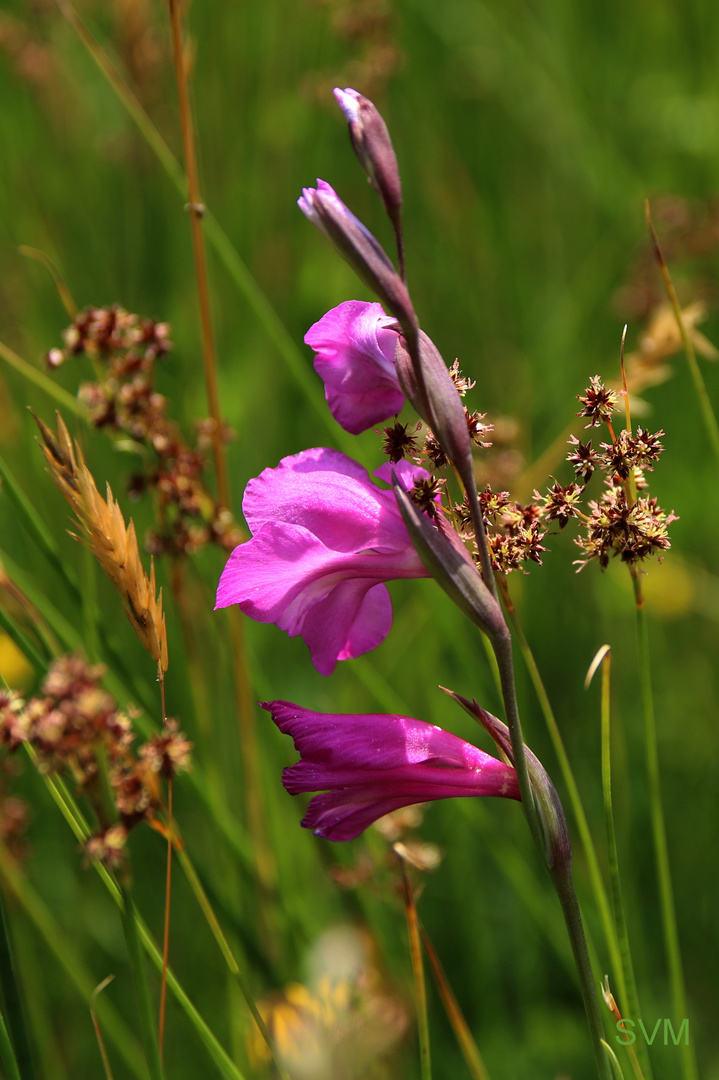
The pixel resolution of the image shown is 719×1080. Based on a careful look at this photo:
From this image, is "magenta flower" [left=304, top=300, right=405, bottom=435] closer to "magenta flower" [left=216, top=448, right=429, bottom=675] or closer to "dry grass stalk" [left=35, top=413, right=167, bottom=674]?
"magenta flower" [left=216, top=448, right=429, bottom=675]

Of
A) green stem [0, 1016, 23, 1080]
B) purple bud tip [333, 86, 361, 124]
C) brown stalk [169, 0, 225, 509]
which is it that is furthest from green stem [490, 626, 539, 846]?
brown stalk [169, 0, 225, 509]

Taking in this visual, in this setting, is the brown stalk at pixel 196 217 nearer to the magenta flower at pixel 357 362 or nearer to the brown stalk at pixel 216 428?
the brown stalk at pixel 216 428

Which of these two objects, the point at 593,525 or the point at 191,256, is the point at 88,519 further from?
the point at 191,256

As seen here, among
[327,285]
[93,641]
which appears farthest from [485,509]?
[327,285]

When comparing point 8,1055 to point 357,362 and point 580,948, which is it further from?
point 357,362

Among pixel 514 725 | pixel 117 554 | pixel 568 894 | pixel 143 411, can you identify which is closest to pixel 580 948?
pixel 568 894
